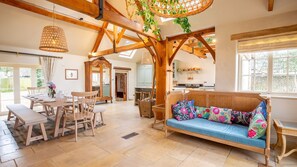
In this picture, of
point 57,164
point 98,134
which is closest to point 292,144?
point 98,134

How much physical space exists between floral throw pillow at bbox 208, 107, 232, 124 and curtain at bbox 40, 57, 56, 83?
599 centimetres

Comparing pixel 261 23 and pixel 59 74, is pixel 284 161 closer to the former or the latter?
pixel 261 23

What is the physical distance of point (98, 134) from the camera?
321cm

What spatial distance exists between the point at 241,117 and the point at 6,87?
714 centimetres

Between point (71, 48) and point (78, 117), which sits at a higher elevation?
point (71, 48)

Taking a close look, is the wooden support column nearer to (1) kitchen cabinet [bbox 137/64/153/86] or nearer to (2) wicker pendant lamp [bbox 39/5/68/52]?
(2) wicker pendant lamp [bbox 39/5/68/52]

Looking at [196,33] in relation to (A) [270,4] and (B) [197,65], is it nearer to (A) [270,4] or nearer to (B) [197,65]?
(A) [270,4]

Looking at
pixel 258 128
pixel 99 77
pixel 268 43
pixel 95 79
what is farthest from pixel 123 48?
pixel 258 128

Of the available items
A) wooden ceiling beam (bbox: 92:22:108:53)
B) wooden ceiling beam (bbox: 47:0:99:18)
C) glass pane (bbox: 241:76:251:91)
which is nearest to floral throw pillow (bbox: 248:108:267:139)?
glass pane (bbox: 241:76:251:91)

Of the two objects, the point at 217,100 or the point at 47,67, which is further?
the point at 47,67

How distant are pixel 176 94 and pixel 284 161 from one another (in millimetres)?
2077

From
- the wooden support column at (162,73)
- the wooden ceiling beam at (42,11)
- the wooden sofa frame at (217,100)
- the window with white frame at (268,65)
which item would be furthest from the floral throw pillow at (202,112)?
the wooden ceiling beam at (42,11)

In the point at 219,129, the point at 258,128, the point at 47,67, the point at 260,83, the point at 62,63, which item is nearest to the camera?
the point at 258,128

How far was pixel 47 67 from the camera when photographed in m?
5.68
